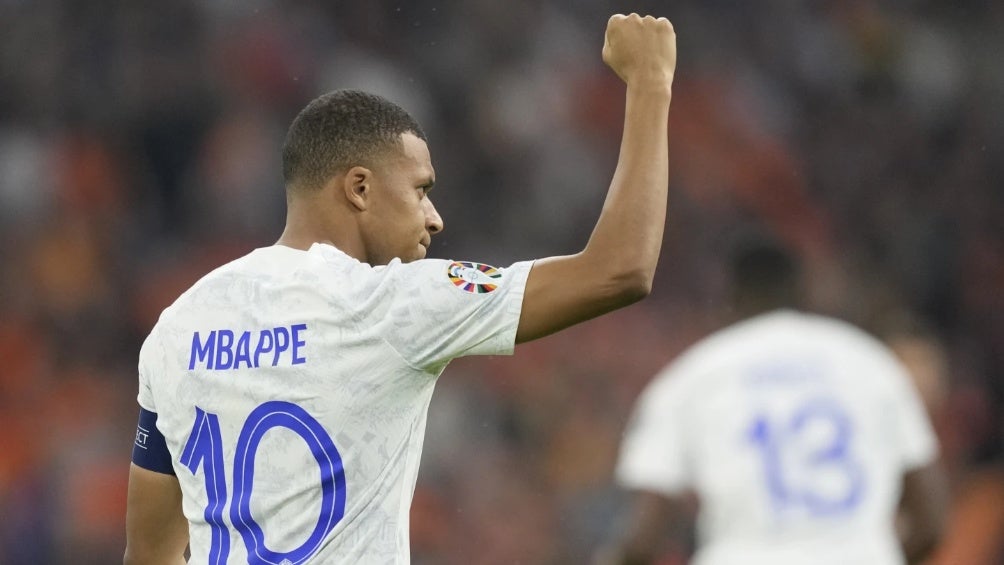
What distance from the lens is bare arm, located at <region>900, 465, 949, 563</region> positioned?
15.2 feet

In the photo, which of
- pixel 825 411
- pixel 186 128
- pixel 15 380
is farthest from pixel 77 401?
pixel 825 411

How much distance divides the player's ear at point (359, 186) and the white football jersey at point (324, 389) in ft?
0.37

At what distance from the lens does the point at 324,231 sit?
2.75 metres

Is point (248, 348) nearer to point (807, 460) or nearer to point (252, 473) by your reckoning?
point (252, 473)

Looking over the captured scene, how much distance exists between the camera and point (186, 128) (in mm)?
10203

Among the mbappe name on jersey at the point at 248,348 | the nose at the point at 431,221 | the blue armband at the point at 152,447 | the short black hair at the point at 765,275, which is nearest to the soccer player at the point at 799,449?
the short black hair at the point at 765,275

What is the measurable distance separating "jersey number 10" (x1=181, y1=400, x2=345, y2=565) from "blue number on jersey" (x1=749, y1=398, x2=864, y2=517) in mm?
2164

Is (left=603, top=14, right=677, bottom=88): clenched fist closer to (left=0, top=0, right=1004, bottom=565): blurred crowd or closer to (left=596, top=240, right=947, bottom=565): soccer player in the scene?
(left=596, top=240, right=947, bottom=565): soccer player

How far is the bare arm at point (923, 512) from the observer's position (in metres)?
4.63

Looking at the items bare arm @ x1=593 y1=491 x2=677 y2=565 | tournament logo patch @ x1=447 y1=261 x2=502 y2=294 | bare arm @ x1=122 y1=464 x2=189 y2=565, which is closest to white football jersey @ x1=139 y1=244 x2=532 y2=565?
tournament logo patch @ x1=447 y1=261 x2=502 y2=294

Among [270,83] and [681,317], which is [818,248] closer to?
[681,317]

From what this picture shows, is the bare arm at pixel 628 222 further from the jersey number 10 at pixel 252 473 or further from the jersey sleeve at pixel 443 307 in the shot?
the jersey number 10 at pixel 252 473

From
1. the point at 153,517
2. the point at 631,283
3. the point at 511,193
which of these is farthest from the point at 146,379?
the point at 511,193

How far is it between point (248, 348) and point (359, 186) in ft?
1.12
